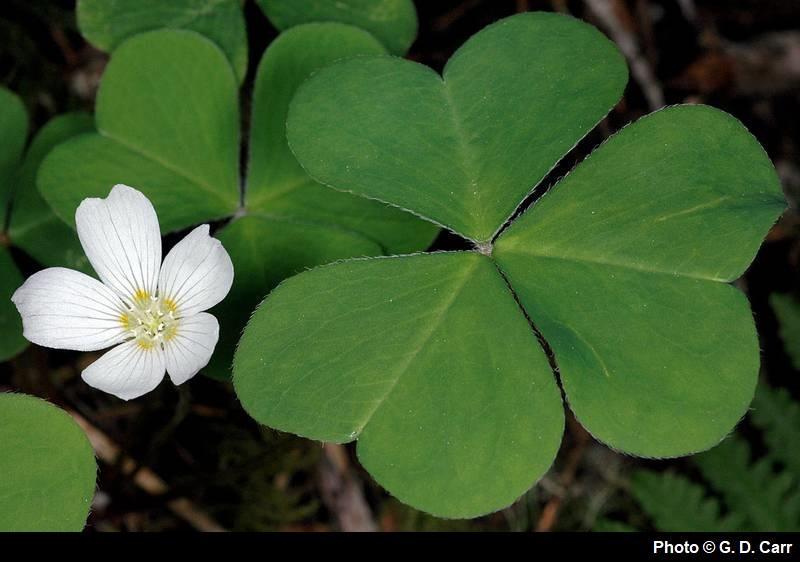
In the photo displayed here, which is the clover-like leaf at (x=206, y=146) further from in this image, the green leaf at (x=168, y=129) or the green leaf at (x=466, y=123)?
the green leaf at (x=466, y=123)

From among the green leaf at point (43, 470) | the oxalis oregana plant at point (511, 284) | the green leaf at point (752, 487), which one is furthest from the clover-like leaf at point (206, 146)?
the green leaf at point (752, 487)

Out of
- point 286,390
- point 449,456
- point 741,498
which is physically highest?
point 286,390

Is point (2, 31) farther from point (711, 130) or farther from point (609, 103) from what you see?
point (711, 130)

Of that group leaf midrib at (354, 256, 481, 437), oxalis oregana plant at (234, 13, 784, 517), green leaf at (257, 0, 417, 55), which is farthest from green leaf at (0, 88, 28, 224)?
leaf midrib at (354, 256, 481, 437)

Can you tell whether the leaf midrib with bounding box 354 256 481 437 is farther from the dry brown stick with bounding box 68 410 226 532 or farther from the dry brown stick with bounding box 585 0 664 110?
the dry brown stick with bounding box 585 0 664 110

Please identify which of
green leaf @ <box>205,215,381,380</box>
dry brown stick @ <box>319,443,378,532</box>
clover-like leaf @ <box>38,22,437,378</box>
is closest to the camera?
green leaf @ <box>205,215,381,380</box>

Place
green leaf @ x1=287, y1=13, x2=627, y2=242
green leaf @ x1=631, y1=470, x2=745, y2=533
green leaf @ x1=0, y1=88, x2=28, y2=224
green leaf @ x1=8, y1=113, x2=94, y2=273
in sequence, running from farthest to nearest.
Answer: green leaf @ x1=631, y1=470, x2=745, y2=533
green leaf @ x1=0, y1=88, x2=28, y2=224
green leaf @ x1=8, y1=113, x2=94, y2=273
green leaf @ x1=287, y1=13, x2=627, y2=242

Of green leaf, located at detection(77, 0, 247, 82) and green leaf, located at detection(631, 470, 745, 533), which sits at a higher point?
green leaf, located at detection(77, 0, 247, 82)

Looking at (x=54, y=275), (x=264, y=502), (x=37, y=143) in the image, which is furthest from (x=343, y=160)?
(x=264, y=502)
